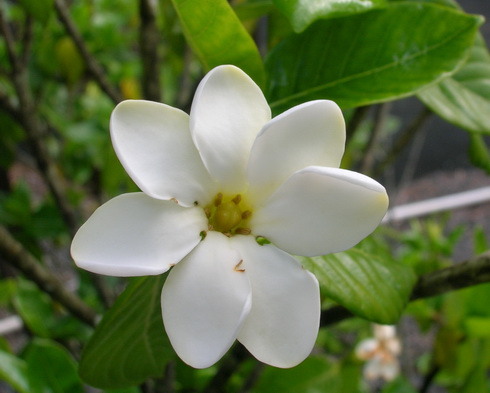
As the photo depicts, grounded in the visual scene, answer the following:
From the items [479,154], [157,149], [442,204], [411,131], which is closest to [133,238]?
[157,149]

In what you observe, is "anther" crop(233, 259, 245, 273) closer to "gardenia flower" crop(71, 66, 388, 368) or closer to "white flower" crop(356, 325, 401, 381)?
"gardenia flower" crop(71, 66, 388, 368)

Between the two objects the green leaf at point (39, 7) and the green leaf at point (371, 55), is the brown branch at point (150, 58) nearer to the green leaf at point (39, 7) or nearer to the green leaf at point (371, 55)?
the green leaf at point (39, 7)

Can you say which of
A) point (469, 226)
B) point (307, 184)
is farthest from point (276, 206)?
point (469, 226)

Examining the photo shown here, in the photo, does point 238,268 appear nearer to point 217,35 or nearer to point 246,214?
point 246,214

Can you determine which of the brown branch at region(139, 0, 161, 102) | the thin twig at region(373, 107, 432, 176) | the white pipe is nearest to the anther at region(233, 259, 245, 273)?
the brown branch at region(139, 0, 161, 102)

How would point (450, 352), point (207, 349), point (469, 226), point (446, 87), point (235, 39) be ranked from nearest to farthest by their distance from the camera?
point (207, 349)
point (235, 39)
point (446, 87)
point (450, 352)
point (469, 226)

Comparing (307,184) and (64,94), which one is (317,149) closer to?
(307,184)

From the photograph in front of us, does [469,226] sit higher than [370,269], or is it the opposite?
[370,269]
